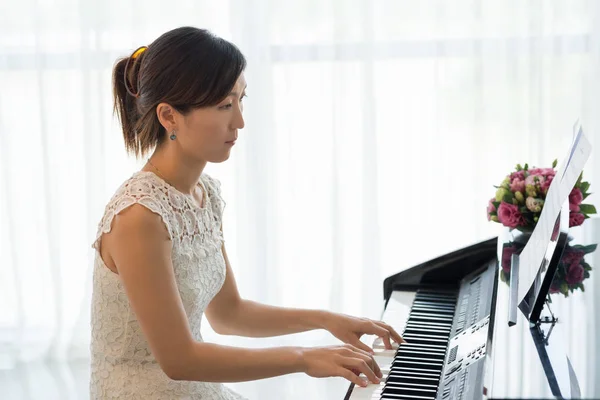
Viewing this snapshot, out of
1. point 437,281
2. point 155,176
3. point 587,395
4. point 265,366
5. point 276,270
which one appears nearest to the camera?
point 587,395

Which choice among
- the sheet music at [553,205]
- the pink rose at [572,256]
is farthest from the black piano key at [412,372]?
the pink rose at [572,256]

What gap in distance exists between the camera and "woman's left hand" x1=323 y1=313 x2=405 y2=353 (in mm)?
1854

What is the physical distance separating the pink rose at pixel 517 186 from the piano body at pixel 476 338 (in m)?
0.16

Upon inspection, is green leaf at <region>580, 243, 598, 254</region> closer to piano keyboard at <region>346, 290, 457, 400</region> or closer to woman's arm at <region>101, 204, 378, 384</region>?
piano keyboard at <region>346, 290, 457, 400</region>

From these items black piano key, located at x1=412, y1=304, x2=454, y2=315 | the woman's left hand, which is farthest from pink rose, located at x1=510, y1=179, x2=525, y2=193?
the woman's left hand

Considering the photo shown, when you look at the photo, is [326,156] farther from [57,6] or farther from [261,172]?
[57,6]

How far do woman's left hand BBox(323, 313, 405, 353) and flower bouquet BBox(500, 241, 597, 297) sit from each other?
334 mm

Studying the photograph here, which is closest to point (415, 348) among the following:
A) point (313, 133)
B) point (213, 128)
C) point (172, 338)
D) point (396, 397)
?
point (396, 397)

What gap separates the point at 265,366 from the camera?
164cm

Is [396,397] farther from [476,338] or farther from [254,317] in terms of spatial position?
[254,317]

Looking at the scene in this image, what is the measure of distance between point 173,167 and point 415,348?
0.67 metres

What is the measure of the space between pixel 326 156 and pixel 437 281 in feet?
5.03

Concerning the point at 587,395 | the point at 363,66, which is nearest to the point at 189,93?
the point at 587,395

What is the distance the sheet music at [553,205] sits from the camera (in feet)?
5.68
